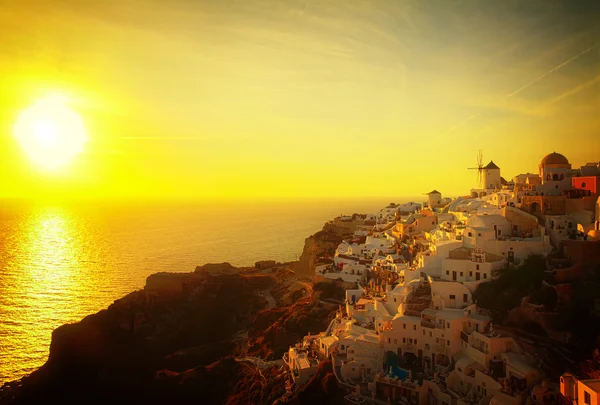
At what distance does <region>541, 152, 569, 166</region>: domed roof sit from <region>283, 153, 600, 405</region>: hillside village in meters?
0.08

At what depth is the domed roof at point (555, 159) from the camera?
35.0 m

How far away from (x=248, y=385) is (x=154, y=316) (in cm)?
1715

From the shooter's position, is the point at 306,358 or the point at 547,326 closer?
the point at 547,326

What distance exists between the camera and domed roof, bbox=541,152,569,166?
115 ft

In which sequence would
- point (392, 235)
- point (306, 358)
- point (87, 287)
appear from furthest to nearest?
point (87, 287) → point (392, 235) → point (306, 358)

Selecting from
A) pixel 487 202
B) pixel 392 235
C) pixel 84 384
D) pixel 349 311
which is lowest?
pixel 84 384

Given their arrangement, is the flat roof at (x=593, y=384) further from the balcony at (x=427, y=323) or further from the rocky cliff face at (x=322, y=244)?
the rocky cliff face at (x=322, y=244)

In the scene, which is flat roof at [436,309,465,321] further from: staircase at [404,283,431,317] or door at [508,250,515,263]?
door at [508,250,515,263]

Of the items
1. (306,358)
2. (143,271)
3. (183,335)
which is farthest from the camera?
(143,271)

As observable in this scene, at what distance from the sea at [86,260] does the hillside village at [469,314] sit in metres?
26.2

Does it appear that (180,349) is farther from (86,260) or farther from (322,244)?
(86,260)

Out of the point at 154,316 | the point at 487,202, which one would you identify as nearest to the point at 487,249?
the point at 487,202

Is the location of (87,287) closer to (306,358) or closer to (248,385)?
(248,385)

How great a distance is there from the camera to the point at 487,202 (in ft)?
121
